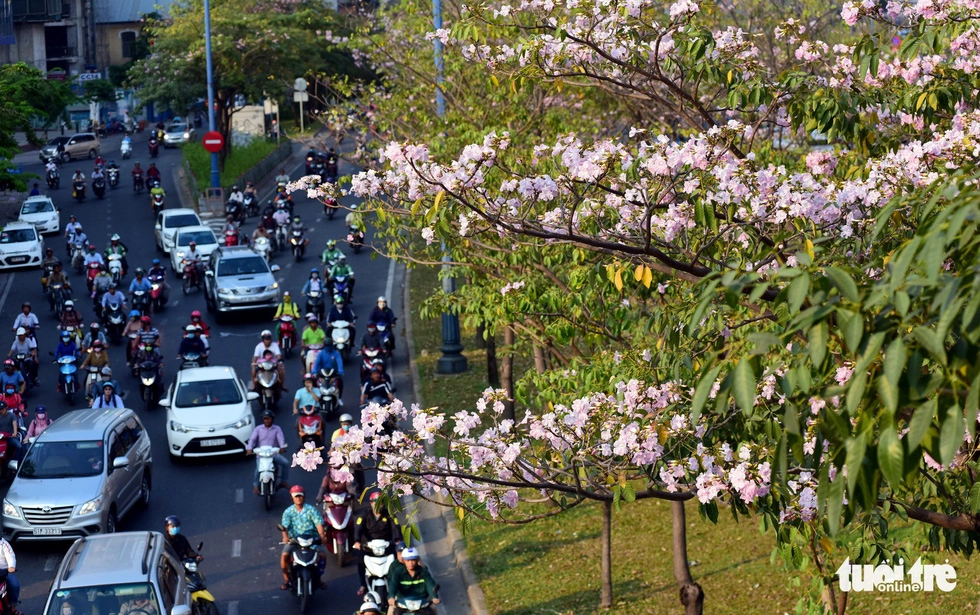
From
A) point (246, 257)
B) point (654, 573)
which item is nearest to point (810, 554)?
point (654, 573)

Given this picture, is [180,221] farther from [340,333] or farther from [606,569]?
[606,569]

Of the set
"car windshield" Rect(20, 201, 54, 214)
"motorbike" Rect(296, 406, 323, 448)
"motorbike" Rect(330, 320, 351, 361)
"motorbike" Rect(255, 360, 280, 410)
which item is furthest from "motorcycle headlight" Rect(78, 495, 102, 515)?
"car windshield" Rect(20, 201, 54, 214)

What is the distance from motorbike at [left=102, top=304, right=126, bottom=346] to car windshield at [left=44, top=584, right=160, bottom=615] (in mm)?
17458

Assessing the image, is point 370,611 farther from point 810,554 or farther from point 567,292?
point 810,554

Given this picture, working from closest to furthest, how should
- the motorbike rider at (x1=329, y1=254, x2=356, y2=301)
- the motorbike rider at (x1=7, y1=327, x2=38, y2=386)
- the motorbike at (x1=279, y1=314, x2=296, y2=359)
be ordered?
the motorbike rider at (x1=7, y1=327, x2=38, y2=386) < the motorbike at (x1=279, y1=314, x2=296, y2=359) < the motorbike rider at (x1=329, y1=254, x2=356, y2=301)

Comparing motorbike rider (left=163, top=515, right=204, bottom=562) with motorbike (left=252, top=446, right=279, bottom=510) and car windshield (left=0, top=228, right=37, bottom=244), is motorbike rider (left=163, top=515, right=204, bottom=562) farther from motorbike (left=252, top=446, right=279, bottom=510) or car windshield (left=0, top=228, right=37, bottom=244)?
car windshield (left=0, top=228, right=37, bottom=244)

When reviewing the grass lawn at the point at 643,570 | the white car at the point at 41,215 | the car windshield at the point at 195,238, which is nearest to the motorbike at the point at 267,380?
the grass lawn at the point at 643,570

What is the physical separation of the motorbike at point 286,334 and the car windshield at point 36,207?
21.3m

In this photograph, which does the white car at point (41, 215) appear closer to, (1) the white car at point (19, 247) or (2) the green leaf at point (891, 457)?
(1) the white car at point (19, 247)

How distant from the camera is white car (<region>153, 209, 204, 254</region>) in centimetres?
3912

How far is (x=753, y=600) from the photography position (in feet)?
44.0

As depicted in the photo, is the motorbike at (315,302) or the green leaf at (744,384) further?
the motorbike at (315,302)

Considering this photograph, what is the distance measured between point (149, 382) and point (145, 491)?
541 cm

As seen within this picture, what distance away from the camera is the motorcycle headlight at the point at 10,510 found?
16641 millimetres
